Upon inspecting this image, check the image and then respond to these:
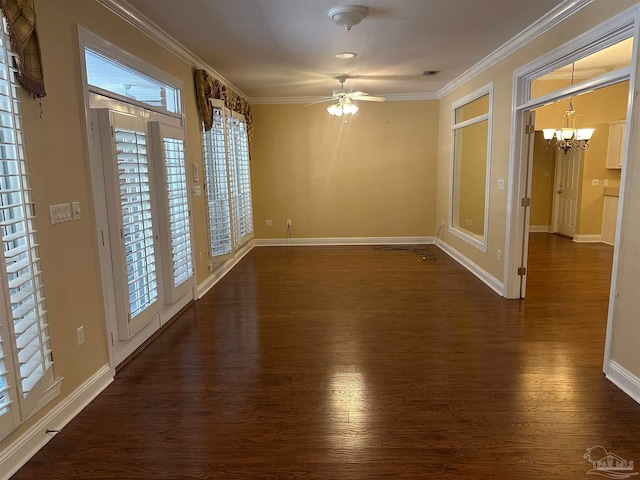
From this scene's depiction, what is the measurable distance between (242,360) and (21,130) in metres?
2.08

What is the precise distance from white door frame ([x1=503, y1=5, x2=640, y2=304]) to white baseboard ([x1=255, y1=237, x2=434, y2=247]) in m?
3.27

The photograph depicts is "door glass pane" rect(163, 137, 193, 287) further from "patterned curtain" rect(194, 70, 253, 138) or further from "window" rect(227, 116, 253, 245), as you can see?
"window" rect(227, 116, 253, 245)

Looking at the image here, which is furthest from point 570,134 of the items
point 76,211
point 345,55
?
point 76,211

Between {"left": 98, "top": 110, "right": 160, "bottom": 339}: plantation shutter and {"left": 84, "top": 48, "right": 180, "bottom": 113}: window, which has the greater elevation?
{"left": 84, "top": 48, "right": 180, "bottom": 113}: window

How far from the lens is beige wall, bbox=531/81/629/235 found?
23.5 ft

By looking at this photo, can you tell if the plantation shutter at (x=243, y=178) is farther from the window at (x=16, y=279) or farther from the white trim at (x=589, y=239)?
the white trim at (x=589, y=239)

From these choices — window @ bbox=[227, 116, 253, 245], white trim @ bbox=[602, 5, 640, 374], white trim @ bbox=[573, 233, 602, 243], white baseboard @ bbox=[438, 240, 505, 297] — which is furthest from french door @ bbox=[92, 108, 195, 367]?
white trim @ bbox=[573, 233, 602, 243]

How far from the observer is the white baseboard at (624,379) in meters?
2.54

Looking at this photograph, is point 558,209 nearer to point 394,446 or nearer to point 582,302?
point 582,302

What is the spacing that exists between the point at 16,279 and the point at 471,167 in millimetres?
5912

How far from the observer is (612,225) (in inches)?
292

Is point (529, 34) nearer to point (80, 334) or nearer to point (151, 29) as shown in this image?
point (151, 29)

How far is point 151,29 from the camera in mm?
3549

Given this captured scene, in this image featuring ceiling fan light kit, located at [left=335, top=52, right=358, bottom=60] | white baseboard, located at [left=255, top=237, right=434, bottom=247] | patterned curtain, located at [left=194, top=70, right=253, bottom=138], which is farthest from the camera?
white baseboard, located at [left=255, top=237, right=434, bottom=247]
